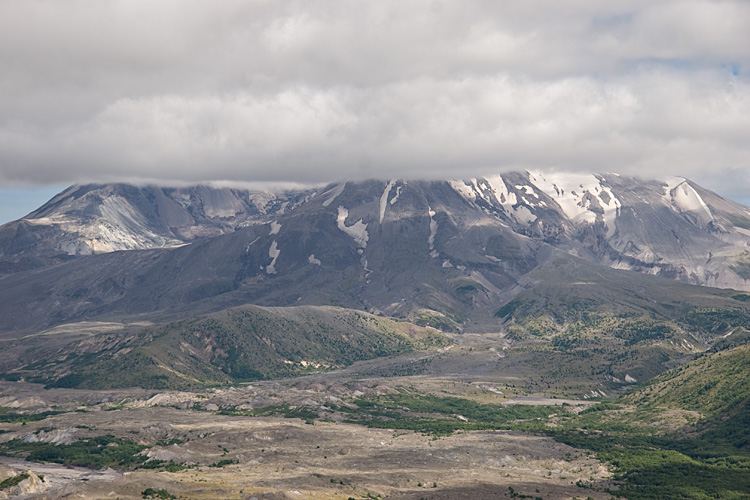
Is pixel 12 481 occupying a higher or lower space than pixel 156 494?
higher

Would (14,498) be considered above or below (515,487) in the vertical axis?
above

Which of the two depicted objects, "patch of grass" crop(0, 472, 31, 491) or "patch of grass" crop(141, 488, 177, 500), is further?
"patch of grass" crop(0, 472, 31, 491)

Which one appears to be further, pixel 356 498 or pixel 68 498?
pixel 356 498

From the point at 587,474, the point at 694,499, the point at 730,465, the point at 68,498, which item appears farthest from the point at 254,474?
the point at 730,465

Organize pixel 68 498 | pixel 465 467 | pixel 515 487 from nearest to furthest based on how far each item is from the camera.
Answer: pixel 68 498, pixel 515 487, pixel 465 467

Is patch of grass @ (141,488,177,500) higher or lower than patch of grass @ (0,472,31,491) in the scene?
lower

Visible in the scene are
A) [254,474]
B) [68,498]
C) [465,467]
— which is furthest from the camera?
[465,467]

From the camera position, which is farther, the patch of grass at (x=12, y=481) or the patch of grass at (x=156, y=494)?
the patch of grass at (x=12, y=481)

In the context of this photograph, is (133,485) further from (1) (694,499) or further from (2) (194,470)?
(1) (694,499)

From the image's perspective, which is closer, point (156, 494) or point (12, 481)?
point (156, 494)

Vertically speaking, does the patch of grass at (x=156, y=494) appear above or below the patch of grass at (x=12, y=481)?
below
